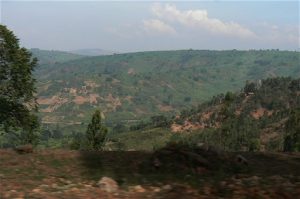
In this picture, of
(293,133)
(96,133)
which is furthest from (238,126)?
(96,133)

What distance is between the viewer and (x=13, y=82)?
35.1 metres

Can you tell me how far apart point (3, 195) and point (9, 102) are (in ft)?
84.0

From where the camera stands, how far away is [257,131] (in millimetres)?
154625

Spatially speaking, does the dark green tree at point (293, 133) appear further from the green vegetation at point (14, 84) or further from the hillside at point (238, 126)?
the green vegetation at point (14, 84)

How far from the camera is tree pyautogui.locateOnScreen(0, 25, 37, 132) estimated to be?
3481 centimetres

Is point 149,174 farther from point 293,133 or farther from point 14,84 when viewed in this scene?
point 293,133

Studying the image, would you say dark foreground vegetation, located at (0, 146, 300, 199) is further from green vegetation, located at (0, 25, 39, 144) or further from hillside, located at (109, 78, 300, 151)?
hillside, located at (109, 78, 300, 151)

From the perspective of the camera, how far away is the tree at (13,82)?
34.8 metres

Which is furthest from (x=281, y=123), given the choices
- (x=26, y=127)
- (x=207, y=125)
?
(x=26, y=127)

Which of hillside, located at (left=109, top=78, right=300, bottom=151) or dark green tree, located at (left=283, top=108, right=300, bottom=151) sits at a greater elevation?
dark green tree, located at (left=283, top=108, right=300, bottom=151)

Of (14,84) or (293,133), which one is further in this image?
(293,133)

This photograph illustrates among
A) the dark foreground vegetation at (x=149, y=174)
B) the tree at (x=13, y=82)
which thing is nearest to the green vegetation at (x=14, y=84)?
the tree at (x=13, y=82)

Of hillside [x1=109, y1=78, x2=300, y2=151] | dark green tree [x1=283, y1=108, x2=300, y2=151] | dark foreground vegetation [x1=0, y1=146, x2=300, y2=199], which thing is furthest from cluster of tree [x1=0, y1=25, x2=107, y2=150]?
hillside [x1=109, y1=78, x2=300, y2=151]

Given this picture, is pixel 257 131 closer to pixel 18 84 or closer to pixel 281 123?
pixel 281 123
